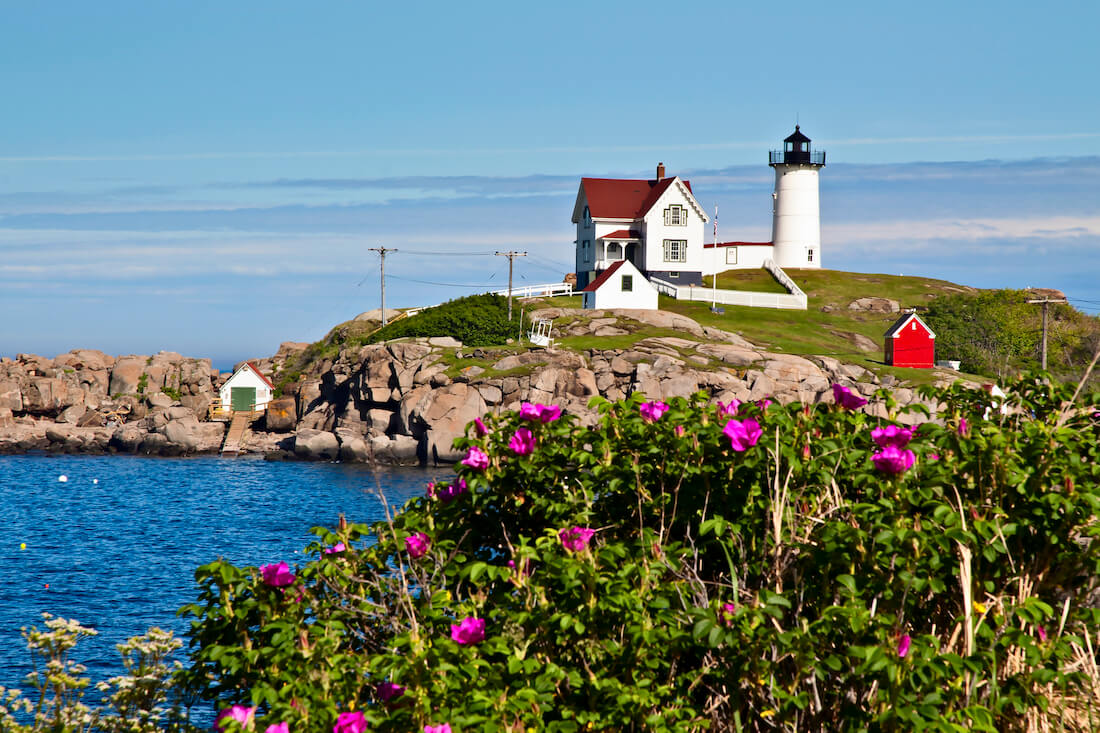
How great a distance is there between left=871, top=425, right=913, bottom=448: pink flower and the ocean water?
10.3m

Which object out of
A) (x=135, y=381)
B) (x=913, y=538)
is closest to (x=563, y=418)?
(x=913, y=538)

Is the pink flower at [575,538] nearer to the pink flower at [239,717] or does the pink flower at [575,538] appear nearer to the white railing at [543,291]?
the pink flower at [239,717]

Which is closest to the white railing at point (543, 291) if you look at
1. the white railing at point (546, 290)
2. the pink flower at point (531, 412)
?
the white railing at point (546, 290)

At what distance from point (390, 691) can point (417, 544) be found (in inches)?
48.3

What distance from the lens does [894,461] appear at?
618cm

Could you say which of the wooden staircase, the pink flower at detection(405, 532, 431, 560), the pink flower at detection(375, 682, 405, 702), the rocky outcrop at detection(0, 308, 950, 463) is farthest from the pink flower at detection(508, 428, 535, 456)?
the wooden staircase

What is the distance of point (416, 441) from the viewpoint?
65.3 metres

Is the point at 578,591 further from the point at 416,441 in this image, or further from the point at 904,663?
the point at 416,441

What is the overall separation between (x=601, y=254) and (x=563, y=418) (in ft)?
263

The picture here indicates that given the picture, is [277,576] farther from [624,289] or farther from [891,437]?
[624,289]

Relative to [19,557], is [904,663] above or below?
above

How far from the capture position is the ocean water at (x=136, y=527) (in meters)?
29.1

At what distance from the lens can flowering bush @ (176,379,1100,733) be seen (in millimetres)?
5605

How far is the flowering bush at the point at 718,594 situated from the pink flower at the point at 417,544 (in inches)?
1.2
